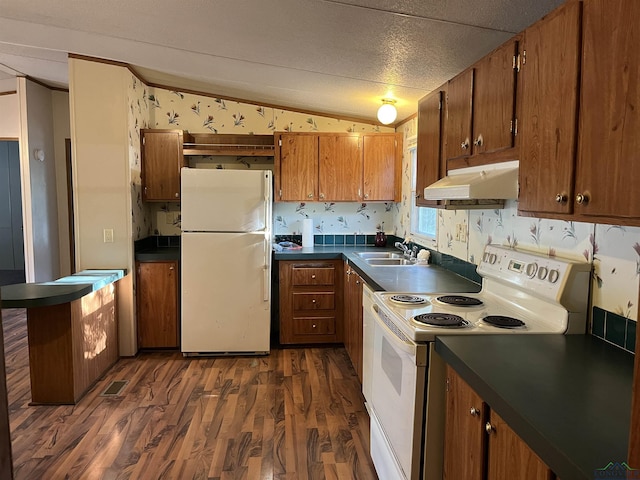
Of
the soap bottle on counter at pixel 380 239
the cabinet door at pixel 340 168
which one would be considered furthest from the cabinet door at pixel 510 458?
the soap bottle on counter at pixel 380 239

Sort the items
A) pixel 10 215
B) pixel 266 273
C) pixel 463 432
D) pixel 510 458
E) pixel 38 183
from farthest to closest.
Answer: pixel 10 215 < pixel 38 183 < pixel 266 273 < pixel 463 432 < pixel 510 458

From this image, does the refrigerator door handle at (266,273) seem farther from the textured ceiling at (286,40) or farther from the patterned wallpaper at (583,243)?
the patterned wallpaper at (583,243)

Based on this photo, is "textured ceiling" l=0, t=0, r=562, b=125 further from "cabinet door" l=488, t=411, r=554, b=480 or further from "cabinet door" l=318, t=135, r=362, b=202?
"cabinet door" l=488, t=411, r=554, b=480

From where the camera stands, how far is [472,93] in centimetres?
211

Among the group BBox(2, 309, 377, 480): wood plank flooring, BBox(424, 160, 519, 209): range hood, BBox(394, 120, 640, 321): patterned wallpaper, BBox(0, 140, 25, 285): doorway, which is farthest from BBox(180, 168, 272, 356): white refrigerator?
BBox(0, 140, 25, 285): doorway

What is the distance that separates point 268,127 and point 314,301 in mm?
1832

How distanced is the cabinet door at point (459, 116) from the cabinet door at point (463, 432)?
1174 millimetres

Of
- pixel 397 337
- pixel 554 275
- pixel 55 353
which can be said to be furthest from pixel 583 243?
pixel 55 353

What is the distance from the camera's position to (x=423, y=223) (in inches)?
154

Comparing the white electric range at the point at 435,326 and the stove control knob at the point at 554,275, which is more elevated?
the stove control knob at the point at 554,275

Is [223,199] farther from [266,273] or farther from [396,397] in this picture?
[396,397]

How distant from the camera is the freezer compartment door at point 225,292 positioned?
3.80m

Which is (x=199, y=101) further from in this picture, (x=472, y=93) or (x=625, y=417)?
(x=625, y=417)

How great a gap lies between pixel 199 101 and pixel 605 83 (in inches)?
154
